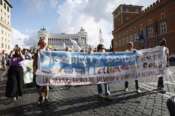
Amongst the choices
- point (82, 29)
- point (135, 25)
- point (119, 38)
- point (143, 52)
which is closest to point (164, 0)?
point (135, 25)

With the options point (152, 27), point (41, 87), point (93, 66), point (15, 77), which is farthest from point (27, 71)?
point (152, 27)

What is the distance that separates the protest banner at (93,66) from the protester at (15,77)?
4.42 ft

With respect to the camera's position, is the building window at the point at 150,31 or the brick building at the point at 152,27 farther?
the building window at the point at 150,31

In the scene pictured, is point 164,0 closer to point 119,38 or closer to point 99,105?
point 119,38

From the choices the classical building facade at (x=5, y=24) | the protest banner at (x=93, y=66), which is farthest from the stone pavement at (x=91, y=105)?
the classical building facade at (x=5, y=24)

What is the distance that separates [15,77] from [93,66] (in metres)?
2.75

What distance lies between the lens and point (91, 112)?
7.10 meters

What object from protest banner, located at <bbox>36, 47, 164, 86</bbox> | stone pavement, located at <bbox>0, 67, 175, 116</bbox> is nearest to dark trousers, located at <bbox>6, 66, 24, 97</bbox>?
stone pavement, located at <bbox>0, 67, 175, 116</bbox>

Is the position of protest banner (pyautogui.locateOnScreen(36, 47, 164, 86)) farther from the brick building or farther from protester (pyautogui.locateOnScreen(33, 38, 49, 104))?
the brick building

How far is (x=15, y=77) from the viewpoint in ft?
30.1

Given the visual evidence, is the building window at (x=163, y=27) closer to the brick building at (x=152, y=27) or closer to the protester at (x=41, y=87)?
the brick building at (x=152, y=27)

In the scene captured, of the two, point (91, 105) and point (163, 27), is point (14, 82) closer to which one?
point (91, 105)

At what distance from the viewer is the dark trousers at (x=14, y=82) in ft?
29.9

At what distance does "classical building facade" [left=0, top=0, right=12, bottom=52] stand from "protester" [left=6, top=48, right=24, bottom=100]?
7209 cm
